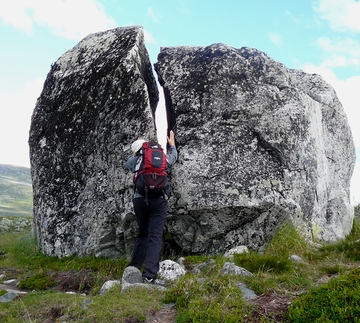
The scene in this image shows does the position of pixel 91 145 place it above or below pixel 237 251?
above

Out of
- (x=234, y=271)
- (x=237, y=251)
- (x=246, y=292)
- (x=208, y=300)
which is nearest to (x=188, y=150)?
(x=237, y=251)

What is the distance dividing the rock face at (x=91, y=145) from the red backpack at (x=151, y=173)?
2568mm

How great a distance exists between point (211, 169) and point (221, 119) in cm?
189

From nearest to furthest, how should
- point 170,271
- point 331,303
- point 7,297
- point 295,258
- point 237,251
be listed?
point 331,303 → point 7,297 → point 170,271 → point 295,258 → point 237,251

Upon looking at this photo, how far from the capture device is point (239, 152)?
13.4 m

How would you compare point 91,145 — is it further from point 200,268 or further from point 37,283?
point 200,268

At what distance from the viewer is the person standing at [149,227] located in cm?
996

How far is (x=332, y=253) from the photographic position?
11.3 m

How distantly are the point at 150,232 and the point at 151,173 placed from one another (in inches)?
63.4

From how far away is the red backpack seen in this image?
10500 millimetres

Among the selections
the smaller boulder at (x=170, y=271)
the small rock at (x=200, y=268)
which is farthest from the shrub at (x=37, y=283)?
the small rock at (x=200, y=268)

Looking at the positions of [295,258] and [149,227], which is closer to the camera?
[149,227]

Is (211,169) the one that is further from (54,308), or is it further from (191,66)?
(54,308)

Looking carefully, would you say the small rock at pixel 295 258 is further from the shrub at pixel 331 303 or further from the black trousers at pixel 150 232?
the black trousers at pixel 150 232
